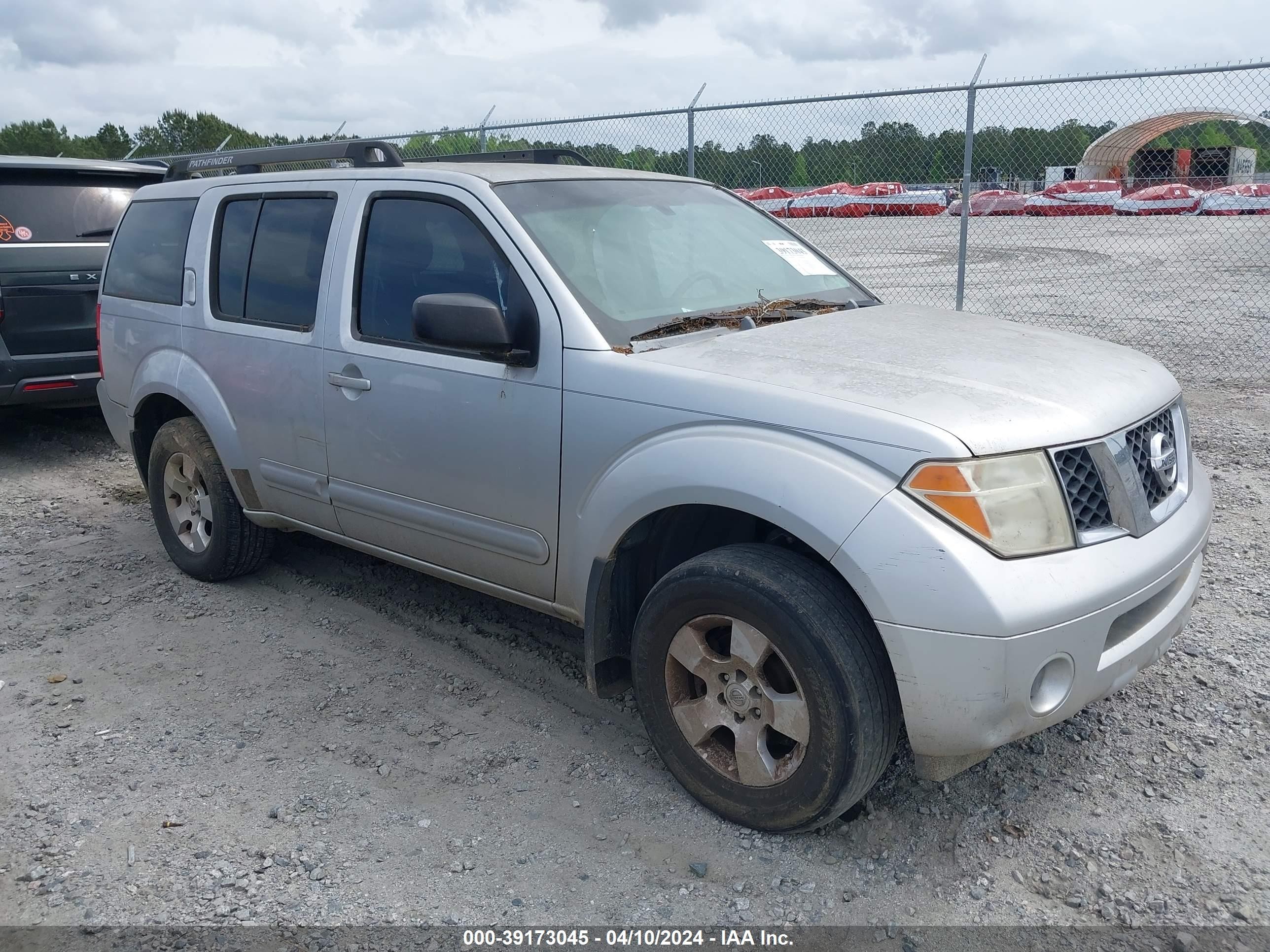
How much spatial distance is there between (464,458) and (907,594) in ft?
5.38

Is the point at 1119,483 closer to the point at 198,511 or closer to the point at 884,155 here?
the point at 198,511

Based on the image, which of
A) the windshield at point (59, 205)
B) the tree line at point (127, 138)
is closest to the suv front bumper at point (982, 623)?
the windshield at point (59, 205)

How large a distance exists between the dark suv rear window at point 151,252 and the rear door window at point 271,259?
317 millimetres

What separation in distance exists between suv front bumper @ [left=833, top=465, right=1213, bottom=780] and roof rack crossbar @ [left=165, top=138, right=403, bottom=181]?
2729mm

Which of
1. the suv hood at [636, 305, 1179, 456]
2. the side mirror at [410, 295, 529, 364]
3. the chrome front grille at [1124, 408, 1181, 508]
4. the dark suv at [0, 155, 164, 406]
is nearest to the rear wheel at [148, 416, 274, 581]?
the side mirror at [410, 295, 529, 364]

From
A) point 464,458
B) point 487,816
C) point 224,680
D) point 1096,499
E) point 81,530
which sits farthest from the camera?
point 81,530

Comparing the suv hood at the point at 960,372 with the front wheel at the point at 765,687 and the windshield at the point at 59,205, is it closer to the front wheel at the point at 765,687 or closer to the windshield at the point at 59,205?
the front wheel at the point at 765,687

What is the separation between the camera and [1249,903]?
2645 mm

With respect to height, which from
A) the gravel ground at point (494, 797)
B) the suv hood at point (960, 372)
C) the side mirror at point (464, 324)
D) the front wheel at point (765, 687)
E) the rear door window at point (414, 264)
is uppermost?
the rear door window at point (414, 264)

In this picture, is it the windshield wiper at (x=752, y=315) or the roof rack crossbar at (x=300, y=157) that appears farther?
the roof rack crossbar at (x=300, y=157)

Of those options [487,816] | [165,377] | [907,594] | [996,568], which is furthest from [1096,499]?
[165,377]

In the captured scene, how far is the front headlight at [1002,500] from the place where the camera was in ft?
8.30

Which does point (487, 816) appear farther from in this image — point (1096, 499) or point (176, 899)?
point (1096, 499)

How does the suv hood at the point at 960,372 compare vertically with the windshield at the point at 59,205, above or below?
below
